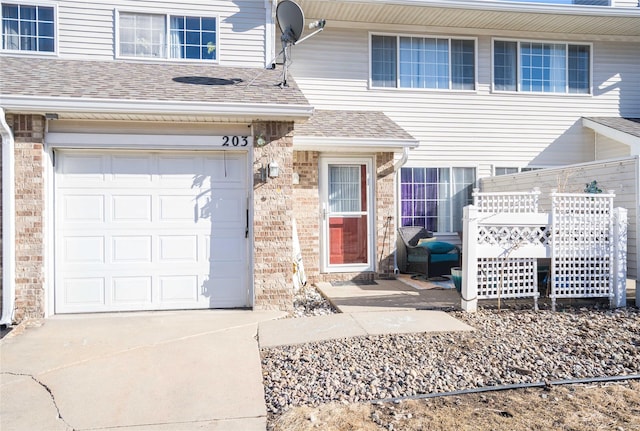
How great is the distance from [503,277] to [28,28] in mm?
8861

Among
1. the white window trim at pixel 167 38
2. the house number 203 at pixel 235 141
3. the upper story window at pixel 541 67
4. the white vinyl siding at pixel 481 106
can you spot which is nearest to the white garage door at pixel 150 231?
the house number 203 at pixel 235 141

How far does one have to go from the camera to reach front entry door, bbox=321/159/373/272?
889 centimetres

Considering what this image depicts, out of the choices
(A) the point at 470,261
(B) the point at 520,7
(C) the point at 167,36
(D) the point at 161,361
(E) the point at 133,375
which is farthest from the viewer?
(B) the point at 520,7

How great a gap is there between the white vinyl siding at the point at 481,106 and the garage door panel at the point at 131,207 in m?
4.67

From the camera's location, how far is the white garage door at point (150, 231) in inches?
251

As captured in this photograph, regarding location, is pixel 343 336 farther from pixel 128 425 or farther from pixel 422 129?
pixel 422 129

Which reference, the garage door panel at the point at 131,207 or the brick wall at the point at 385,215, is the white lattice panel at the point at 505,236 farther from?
the garage door panel at the point at 131,207

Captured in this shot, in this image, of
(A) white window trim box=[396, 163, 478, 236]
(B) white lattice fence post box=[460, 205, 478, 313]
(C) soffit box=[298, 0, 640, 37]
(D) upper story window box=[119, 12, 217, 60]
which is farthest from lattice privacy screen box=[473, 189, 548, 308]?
(D) upper story window box=[119, 12, 217, 60]

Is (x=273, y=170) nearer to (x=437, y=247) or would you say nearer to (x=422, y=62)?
(x=437, y=247)

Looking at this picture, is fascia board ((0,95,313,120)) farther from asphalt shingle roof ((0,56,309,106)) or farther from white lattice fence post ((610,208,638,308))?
white lattice fence post ((610,208,638,308))

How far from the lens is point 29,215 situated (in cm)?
600

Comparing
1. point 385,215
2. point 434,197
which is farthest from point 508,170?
point 385,215

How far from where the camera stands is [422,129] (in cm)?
1027

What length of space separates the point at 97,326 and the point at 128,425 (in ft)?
9.15
